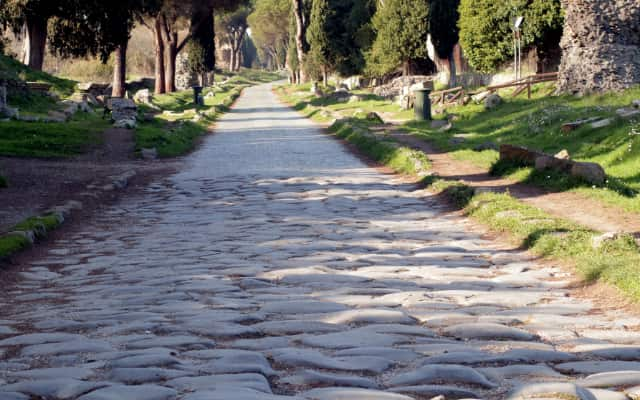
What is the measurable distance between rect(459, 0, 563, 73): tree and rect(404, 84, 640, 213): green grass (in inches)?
108

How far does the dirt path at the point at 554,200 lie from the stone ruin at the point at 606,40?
7290mm

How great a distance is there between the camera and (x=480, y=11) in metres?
31.9

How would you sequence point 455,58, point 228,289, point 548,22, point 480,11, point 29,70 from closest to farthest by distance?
point 228,289, point 548,22, point 480,11, point 29,70, point 455,58

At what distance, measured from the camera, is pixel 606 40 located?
882 inches

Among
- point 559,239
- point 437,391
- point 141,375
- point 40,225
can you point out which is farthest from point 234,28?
point 437,391

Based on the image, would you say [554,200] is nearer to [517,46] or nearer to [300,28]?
[517,46]

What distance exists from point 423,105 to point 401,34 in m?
16.9

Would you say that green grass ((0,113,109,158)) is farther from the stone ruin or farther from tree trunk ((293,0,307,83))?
tree trunk ((293,0,307,83))

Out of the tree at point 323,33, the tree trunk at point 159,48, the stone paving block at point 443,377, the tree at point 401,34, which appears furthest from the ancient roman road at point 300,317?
the tree at point 323,33

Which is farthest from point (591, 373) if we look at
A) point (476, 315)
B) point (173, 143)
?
point (173, 143)

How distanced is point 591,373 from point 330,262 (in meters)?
3.73

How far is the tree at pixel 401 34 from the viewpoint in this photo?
140 ft

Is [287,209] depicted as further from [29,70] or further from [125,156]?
[29,70]

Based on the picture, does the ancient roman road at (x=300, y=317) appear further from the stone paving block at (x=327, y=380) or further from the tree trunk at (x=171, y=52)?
the tree trunk at (x=171, y=52)
